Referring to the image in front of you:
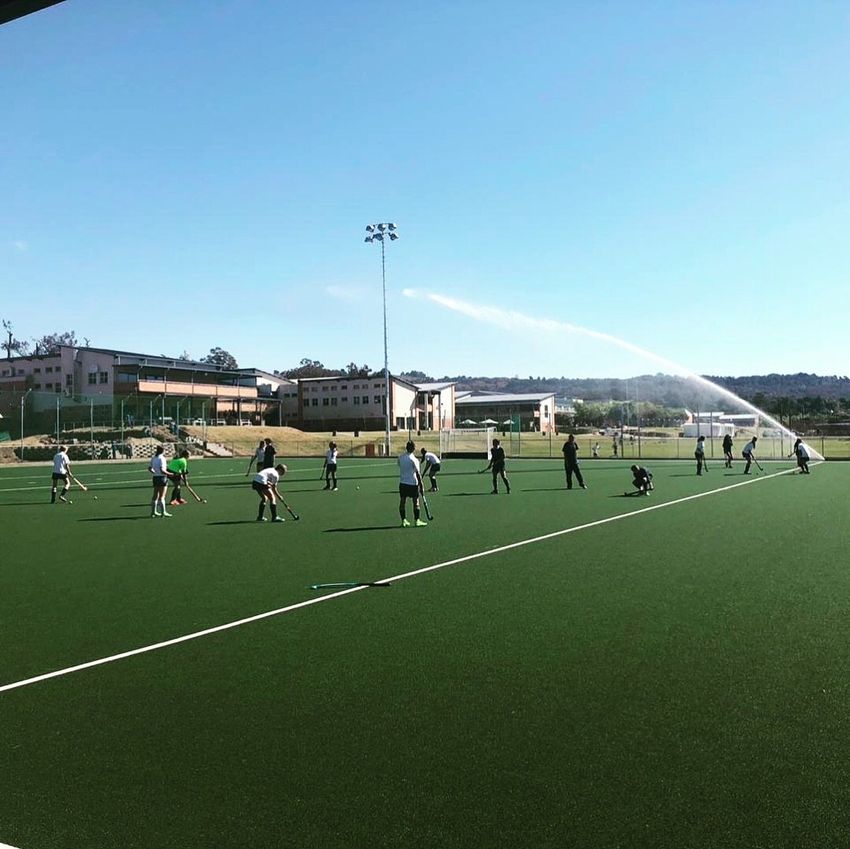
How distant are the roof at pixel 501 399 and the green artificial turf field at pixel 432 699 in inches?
4211

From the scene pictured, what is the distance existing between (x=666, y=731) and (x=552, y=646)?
2191mm

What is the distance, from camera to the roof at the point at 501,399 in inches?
4732

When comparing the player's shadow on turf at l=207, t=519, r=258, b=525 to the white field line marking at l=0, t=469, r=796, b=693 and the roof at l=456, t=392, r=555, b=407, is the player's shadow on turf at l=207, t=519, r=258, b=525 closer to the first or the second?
the white field line marking at l=0, t=469, r=796, b=693

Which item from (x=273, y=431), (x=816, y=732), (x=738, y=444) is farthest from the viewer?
(x=273, y=431)

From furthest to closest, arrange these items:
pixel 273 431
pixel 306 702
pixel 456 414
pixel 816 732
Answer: pixel 456 414 → pixel 273 431 → pixel 306 702 → pixel 816 732

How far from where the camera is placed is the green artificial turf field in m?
4.26

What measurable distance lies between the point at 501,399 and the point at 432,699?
123 metres

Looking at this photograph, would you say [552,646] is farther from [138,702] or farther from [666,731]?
[138,702]

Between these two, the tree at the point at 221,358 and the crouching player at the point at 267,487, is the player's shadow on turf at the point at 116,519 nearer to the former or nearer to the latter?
the crouching player at the point at 267,487

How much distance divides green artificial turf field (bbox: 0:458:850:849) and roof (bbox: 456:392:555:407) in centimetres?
10696

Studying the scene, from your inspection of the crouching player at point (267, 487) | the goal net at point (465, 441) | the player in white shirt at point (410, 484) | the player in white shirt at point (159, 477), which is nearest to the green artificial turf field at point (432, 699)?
the player in white shirt at point (410, 484)

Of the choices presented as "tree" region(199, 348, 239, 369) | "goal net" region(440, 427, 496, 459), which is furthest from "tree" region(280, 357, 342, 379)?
"goal net" region(440, 427, 496, 459)

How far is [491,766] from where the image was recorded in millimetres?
4875

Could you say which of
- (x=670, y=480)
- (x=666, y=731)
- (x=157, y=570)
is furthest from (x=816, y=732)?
(x=670, y=480)
